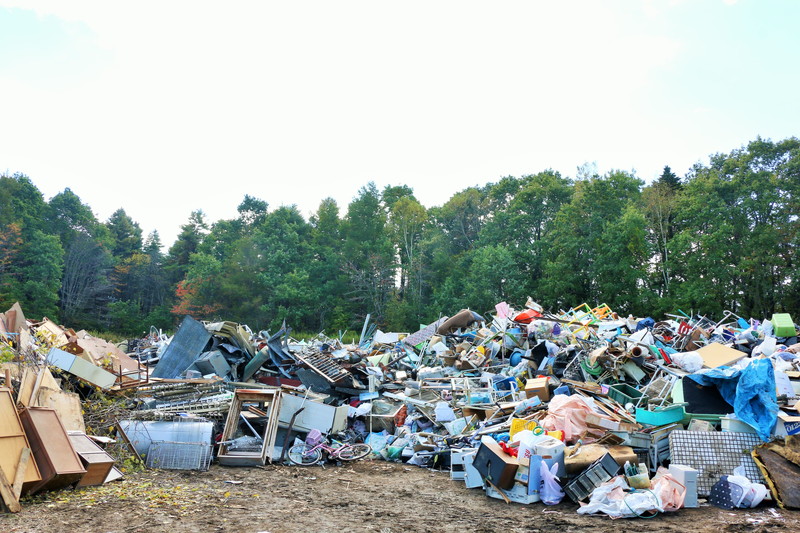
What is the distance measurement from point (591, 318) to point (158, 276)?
127ft

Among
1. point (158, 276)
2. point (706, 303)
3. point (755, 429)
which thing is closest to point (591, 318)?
point (755, 429)

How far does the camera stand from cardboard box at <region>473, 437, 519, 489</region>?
6.07m

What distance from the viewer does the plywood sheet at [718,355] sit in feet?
29.7

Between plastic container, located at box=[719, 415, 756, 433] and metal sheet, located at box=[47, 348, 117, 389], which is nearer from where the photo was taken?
plastic container, located at box=[719, 415, 756, 433]

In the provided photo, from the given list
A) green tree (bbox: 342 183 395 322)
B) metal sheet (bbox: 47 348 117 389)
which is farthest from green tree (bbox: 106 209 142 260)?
metal sheet (bbox: 47 348 117 389)

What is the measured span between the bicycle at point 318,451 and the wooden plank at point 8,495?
13.2 feet

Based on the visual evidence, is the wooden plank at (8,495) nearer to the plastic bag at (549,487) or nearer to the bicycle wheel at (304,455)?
the bicycle wheel at (304,455)

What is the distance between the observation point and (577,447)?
6.52m

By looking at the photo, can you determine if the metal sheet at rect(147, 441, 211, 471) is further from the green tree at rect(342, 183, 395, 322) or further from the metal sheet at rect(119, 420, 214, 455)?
the green tree at rect(342, 183, 395, 322)

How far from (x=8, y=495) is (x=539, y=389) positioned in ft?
22.8

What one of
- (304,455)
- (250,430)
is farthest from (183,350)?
(304,455)

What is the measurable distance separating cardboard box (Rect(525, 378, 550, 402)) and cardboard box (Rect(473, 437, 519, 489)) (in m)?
2.50

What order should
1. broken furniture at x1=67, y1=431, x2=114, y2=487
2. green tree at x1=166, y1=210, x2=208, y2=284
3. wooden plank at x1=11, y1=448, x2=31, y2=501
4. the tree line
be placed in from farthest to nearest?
green tree at x1=166, y1=210, x2=208, y2=284, the tree line, broken furniture at x1=67, y1=431, x2=114, y2=487, wooden plank at x1=11, y1=448, x2=31, y2=501

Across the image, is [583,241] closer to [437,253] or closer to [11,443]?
[437,253]
